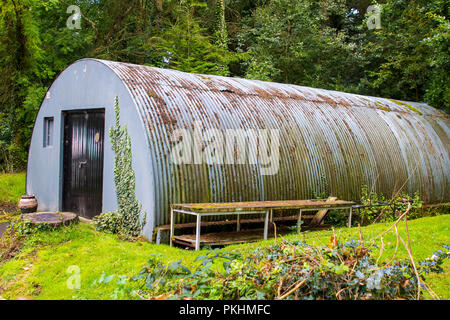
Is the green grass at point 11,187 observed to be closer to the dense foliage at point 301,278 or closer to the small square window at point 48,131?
the small square window at point 48,131

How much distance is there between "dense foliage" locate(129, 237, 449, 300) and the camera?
3.82 meters

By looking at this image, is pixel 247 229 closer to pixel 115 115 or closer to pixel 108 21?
pixel 115 115

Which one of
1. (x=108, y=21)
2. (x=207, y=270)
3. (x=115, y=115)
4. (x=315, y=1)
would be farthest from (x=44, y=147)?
(x=315, y=1)

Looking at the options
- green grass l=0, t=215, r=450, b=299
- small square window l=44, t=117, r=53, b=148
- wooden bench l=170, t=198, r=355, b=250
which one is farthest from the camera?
small square window l=44, t=117, r=53, b=148

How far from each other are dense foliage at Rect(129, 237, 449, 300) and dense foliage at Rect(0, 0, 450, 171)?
1317 cm

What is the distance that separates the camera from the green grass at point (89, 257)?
18.5ft

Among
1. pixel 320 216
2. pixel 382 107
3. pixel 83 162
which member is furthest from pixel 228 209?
pixel 382 107

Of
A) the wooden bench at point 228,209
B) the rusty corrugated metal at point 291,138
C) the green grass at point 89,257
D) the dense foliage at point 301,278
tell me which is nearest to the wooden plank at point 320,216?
the wooden bench at point 228,209

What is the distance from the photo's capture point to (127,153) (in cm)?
860

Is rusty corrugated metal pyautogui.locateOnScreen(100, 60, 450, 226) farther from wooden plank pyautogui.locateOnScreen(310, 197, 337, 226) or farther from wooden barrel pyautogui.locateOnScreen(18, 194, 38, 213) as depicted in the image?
wooden barrel pyautogui.locateOnScreen(18, 194, 38, 213)

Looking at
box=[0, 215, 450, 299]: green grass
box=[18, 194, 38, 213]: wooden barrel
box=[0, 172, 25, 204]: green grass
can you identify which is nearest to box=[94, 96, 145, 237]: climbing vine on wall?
box=[0, 215, 450, 299]: green grass

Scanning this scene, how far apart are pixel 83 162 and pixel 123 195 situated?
7.10ft

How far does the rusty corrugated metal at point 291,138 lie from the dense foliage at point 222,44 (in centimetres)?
426
